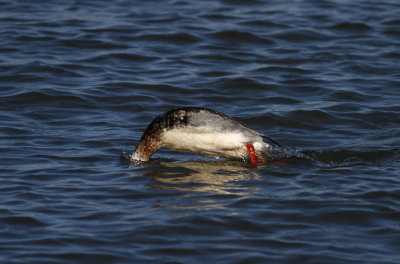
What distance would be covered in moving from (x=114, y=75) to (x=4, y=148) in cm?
404

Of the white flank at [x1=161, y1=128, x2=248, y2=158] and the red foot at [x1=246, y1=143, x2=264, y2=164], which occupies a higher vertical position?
the white flank at [x1=161, y1=128, x2=248, y2=158]

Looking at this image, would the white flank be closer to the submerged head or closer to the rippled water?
the submerged head

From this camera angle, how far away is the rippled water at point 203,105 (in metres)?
6.60

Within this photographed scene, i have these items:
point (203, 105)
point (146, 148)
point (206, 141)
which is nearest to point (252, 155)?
point (206, 141)

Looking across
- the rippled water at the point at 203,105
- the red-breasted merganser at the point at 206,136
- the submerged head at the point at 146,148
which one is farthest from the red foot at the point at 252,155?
the submerged head at the point at 146,148

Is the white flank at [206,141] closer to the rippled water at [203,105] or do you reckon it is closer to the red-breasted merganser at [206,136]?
the red-breasted merganser at [206,136]

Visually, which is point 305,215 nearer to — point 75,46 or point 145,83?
point 145,83

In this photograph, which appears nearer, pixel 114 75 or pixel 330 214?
pixel 330 214

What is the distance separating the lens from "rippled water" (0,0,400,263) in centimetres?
660

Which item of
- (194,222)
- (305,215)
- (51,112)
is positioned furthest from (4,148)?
(305,215)

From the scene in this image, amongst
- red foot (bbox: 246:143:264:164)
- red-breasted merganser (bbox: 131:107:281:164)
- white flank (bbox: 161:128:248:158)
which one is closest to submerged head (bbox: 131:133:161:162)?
red-breasted merganser (bbox: 131:107:281:164)

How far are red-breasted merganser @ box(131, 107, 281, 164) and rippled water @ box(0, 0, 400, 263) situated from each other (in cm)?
21

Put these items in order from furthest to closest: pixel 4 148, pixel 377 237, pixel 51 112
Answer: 1. pixel 51 112
2. pixel 4 148
3. pixel 377 237

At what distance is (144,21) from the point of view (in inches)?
657
